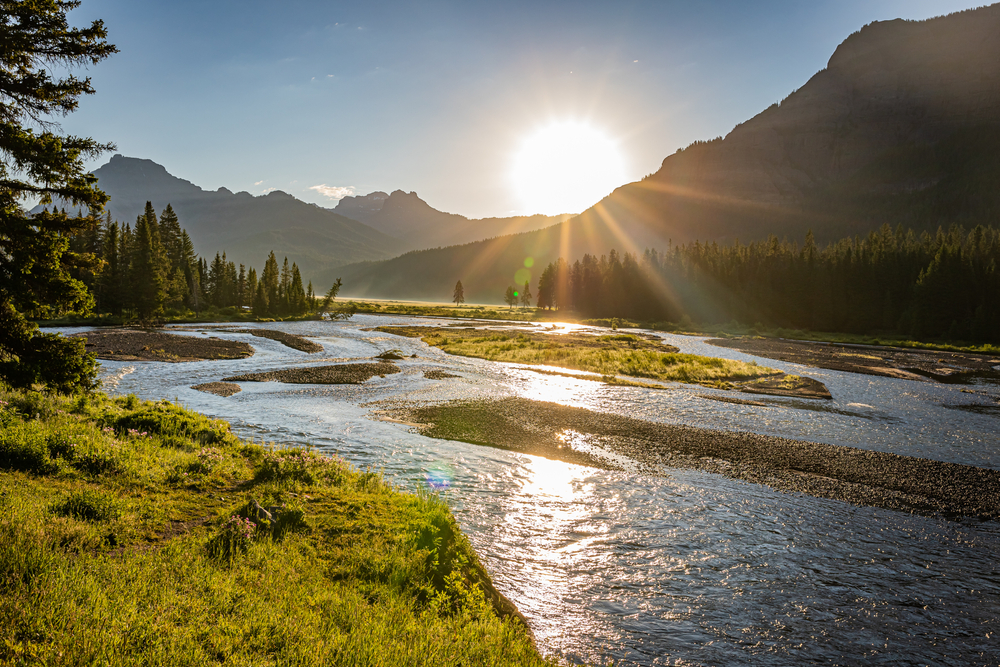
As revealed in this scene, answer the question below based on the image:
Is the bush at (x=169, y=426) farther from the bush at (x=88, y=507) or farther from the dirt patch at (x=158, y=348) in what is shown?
the dirt patch at (x=158, y=348)

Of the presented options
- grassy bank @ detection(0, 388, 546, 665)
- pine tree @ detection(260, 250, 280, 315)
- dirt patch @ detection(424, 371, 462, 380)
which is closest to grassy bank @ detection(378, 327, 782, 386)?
dirt patch @ detection(424, 371, 462, 380)

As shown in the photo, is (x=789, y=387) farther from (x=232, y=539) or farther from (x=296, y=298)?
(x=296, y=298)

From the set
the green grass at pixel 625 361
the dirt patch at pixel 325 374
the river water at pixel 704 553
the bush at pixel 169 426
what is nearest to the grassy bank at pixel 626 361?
the green grass at pixel 625 361

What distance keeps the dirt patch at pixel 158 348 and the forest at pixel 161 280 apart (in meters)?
6.64


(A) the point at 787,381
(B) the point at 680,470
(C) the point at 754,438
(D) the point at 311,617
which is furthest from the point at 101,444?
(A) the point at 787,381

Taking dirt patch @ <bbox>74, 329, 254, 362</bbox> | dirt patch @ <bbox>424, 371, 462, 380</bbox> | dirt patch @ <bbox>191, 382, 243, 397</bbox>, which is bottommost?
dirt patch @ <bbox>191, 382, 243, 397</bbox>

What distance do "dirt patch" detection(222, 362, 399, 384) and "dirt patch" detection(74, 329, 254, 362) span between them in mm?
12087

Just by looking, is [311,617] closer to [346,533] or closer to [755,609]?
[346,533]

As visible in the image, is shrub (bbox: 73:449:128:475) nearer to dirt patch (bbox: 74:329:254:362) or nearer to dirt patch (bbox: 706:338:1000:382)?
dirt patch (bbox: 74:329:254:362)

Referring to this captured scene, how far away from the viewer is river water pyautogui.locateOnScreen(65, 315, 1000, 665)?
30.2 feet

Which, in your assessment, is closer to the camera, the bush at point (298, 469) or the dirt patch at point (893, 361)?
the bush at point (298, 469)

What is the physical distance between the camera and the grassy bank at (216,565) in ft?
19.0

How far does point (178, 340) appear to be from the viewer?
59000mm

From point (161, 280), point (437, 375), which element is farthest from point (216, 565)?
point (161, 280)
